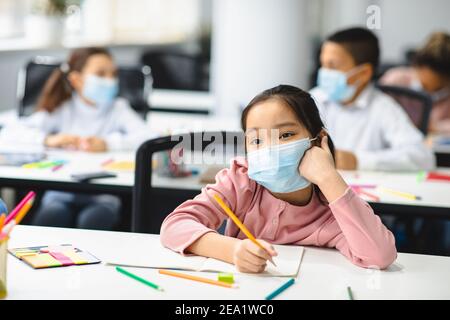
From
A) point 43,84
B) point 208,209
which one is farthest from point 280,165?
point 43,84

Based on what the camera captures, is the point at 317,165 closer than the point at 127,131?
Yes

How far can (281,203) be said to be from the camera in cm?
165

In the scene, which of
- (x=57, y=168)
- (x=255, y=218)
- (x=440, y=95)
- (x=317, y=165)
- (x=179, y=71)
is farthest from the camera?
(x=179, y=71)

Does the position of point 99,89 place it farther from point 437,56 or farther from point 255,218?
point 437,56

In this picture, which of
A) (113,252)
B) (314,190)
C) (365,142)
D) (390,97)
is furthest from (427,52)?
(113,252)

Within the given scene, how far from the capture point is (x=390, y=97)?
3297mm

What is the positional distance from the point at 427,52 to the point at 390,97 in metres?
1.38

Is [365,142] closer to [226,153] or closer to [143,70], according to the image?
[226,153]

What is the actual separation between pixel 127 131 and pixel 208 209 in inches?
70.6

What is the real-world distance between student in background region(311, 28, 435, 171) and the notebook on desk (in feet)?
4.77

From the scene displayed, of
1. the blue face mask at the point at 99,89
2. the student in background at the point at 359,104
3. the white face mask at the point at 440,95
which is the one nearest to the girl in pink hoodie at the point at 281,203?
the student in background at the point at 359,104

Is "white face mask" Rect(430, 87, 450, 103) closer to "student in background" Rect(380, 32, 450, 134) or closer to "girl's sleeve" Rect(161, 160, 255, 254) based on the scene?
"student in background" Rect(380, 32, 450, 134)

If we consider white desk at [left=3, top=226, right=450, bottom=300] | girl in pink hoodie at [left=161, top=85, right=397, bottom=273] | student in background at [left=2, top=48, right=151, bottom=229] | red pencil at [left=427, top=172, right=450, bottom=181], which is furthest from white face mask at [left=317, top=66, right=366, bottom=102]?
white desk at [left=3, top=226, right=450, bottom=300]

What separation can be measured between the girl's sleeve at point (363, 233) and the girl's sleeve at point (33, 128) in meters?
1.90
